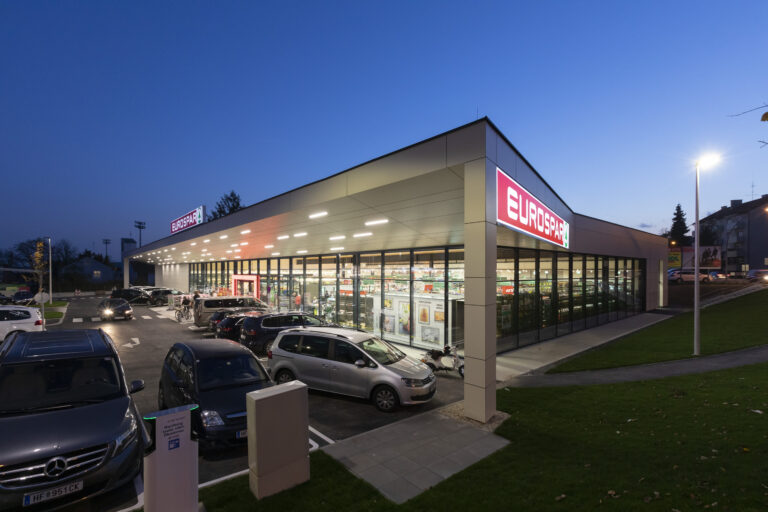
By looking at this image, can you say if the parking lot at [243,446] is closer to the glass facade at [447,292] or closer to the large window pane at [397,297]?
the glass facade at [447,292]

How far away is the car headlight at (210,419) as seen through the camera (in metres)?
5.75

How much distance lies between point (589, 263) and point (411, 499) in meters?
19.0

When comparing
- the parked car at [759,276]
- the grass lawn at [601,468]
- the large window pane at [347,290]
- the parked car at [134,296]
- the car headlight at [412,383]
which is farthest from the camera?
the parked car at [759,276]

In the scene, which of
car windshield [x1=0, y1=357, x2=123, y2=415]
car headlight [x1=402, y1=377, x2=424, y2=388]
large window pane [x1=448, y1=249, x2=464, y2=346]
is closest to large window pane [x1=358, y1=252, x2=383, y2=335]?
large window pane [x1=448, y1=249, x2=464, y2=346]

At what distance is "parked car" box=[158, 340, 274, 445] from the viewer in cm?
577

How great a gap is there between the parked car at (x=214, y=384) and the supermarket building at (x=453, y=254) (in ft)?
13.5

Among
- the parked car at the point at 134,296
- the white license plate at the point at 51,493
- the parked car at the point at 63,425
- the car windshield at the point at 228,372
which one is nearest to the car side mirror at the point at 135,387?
the parked car at the point at 63,425

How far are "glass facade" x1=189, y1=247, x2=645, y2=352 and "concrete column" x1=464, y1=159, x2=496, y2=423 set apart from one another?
6134mm

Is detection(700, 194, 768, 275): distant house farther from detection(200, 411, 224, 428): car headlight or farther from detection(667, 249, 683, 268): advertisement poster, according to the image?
detection(200, 411, 224, 428): car headlight

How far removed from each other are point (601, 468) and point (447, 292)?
914 centimetres

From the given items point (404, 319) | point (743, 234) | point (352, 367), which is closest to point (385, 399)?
point (352, 367)

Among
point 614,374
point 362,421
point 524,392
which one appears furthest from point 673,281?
point 362,421

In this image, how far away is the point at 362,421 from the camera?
24.0ft

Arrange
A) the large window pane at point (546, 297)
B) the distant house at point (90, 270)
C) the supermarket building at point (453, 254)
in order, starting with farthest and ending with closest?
the distant house at point (90, 270) → the large window pane at point (546, 297) → the supermarket building at point (453, 254)
